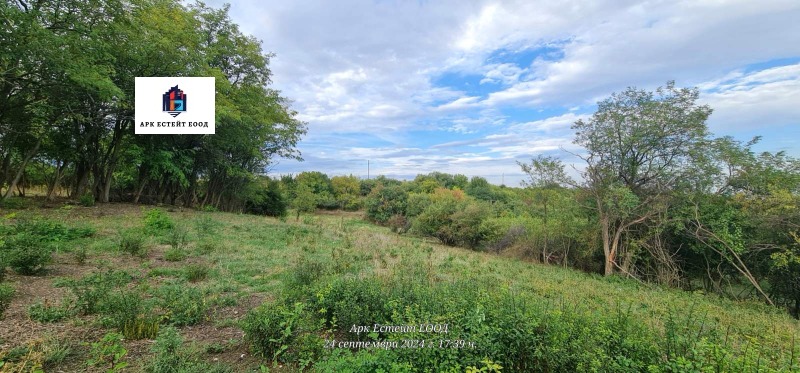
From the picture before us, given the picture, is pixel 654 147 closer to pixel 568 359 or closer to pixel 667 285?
pixel 667 285

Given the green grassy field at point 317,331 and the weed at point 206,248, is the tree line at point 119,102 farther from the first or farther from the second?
the green grassy field at point 317,331

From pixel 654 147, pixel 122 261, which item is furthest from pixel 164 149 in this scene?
pixel 654 147

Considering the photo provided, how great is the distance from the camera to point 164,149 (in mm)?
13992

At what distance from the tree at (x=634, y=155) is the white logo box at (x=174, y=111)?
560 inches

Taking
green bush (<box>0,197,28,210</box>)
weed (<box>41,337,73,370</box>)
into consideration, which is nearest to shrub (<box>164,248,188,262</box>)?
weed (<box>41,337,73,370</box>)

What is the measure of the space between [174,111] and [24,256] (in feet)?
23.3

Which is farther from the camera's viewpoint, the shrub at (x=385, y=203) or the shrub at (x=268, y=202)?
the shrub at (x=385, y=203)

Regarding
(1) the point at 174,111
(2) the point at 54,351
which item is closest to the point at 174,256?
(2) the point at 54,351

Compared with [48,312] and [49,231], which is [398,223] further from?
[48,312]

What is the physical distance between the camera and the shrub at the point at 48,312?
3.22 metres

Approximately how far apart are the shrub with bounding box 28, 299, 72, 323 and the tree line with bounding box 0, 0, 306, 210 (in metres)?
7.26

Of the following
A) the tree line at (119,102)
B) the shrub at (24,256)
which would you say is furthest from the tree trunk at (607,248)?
the tree line at (119,102)

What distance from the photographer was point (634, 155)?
37.7 ft

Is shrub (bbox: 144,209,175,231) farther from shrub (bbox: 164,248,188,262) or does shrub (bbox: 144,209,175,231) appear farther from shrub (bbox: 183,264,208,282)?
shrub (bbox: 183,264,208,282)
